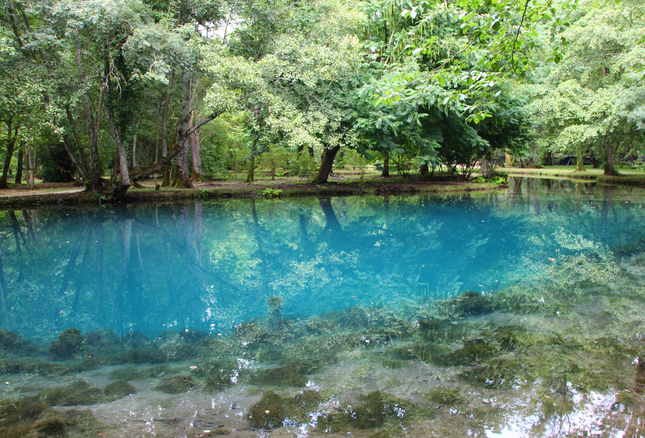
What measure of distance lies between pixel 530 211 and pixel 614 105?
787 cm

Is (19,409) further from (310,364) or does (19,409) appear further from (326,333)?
(326,333)

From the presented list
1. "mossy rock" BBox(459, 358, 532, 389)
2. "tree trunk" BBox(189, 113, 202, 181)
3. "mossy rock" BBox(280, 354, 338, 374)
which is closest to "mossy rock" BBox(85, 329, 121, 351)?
"mossy rock" BBox(280, 354, 338, 374)

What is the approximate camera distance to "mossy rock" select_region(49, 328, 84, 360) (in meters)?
4.62

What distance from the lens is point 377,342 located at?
15.4ft

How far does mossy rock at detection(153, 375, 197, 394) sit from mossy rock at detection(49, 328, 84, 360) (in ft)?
4.71

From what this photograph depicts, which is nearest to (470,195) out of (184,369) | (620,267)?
(620,267)

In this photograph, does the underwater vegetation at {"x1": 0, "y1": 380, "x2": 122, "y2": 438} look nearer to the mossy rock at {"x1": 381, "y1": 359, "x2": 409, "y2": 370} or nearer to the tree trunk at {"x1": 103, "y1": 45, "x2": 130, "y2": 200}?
the mossy rock at {"x1": 381, "y1": 359, "x2": 409, "y2": 370}

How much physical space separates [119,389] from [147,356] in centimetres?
79

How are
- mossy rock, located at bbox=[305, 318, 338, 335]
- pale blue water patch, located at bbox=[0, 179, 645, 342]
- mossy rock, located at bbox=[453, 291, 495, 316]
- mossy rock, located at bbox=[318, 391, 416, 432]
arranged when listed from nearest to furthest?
mossy rock, located at bbox=[318, 391, 416, 432] < mossy rock, located at bbox=[305, 318, 338, 335] < mossy rock, located at bbox=[453, 291, 495, 316] < pale blue water patch, located at bbox=[0, 179, 645, 342]

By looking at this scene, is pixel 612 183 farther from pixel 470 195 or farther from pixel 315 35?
pixel 315 35

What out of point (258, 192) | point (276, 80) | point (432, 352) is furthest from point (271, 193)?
point (432, 352)

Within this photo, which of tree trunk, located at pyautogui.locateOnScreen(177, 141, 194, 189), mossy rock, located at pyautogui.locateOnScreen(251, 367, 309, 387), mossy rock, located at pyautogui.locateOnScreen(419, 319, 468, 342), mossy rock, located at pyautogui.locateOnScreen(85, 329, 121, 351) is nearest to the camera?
mossy rock, located at pyautogui.locateOnScreen(251, 367, 309, 387)

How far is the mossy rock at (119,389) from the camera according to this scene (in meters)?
3.68

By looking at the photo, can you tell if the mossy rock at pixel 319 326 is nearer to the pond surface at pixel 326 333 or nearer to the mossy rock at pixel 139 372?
the pond surface at pixel 326 333
